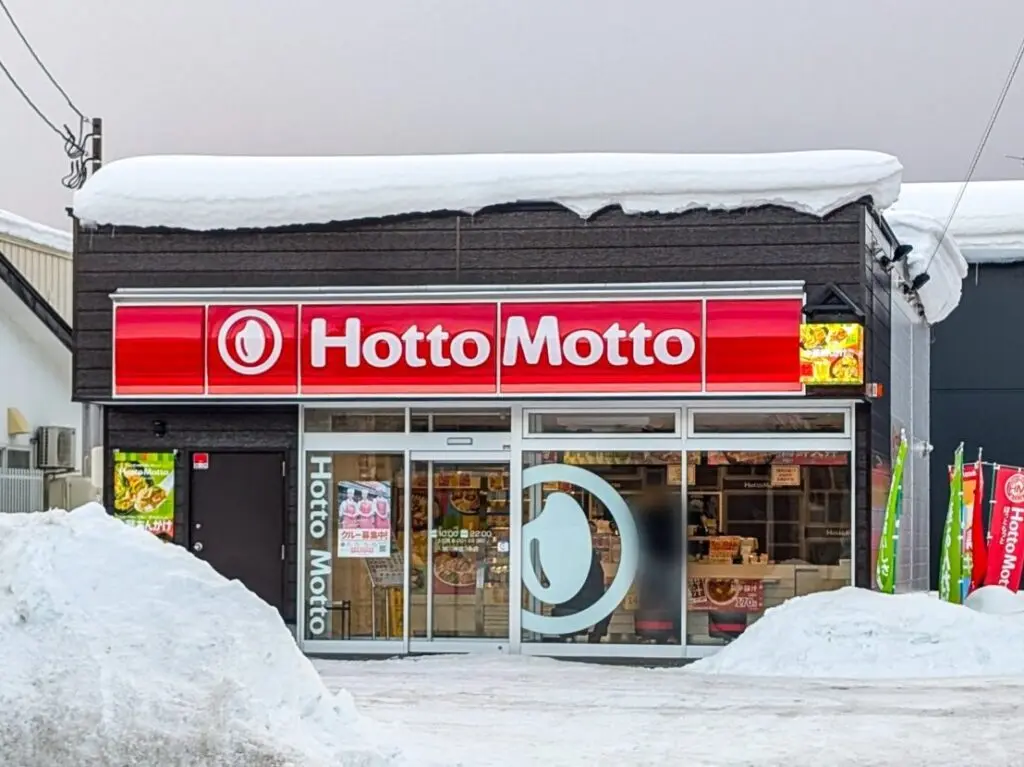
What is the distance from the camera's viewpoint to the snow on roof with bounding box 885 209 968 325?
61.2 ft

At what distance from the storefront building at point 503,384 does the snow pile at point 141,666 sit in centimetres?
602

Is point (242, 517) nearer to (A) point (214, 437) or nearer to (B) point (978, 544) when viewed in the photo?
(A) point (214, 437)

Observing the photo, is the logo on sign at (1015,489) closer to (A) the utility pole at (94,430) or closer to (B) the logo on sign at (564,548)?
(B) the logo on sign at (564,548)

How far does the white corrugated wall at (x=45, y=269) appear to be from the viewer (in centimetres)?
2783

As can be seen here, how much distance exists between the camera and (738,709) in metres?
11.4

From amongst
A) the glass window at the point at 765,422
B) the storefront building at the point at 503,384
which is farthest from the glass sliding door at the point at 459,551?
the glass window at the point at 765,422

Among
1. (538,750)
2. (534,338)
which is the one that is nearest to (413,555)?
(534,338)

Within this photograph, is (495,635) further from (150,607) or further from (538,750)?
(150,607)

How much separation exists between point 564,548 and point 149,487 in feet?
13.6

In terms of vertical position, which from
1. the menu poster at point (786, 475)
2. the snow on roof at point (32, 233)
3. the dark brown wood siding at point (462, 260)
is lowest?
the menu poster at point (786, 475)

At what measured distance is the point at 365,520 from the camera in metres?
15.5

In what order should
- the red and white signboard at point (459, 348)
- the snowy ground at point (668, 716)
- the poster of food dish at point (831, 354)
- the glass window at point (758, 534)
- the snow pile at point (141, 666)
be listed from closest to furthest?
the snow pile at point (141, 666)
the snowy ground at point (668, 716)
the poster of food dish at point (831, 354)
the red and white signboard at point (459, 348)
the glass window at point (758, 534)

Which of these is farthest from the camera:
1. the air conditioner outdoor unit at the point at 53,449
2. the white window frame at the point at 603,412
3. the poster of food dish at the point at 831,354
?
the air conditioner outdoor unit at the point at 53,449

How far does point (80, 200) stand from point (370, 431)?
11.9 ft
